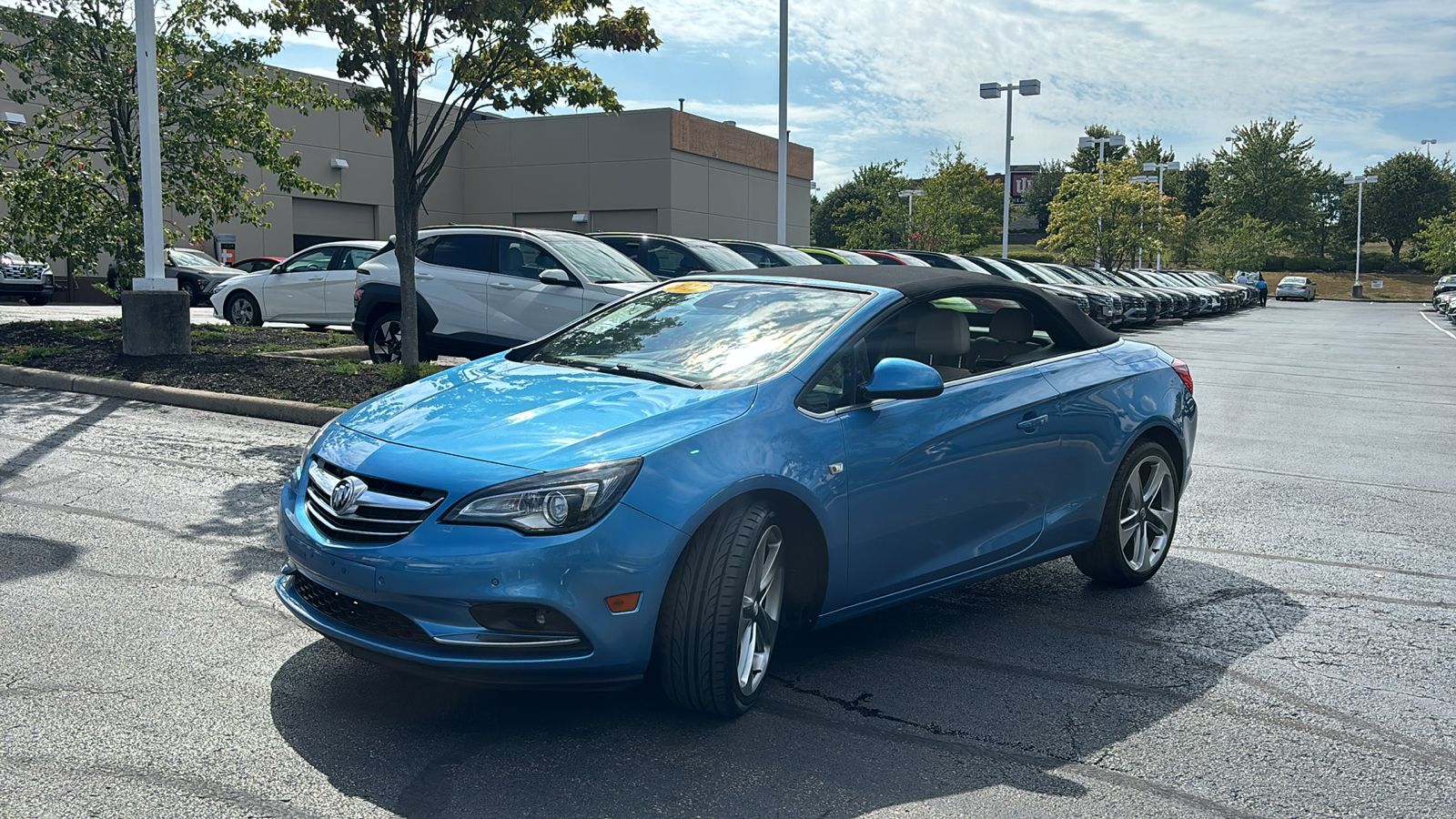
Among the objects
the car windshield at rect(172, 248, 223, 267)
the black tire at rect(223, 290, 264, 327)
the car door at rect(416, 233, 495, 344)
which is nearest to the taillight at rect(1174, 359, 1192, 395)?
the car door at rect(416, 233, 495, 344)

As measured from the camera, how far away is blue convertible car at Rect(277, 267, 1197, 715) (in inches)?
137

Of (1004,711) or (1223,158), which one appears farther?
(1223,158)

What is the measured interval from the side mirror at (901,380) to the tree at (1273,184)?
313 feet

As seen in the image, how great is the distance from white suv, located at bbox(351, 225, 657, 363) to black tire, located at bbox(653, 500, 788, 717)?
843 centimetres

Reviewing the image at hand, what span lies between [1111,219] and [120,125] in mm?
41099

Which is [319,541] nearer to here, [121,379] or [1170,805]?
[1170,805]

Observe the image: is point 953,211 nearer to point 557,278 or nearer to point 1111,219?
point 1111,219

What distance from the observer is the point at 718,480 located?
3.67m

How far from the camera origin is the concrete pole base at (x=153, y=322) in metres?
11.8

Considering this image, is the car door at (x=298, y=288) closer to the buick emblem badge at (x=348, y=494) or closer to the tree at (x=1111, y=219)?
the buick emblem badge at (x=348, y=494)

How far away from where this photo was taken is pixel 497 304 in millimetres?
12438

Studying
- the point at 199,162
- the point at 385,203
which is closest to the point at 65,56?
the point at 199,162

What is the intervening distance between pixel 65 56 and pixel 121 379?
533 cm

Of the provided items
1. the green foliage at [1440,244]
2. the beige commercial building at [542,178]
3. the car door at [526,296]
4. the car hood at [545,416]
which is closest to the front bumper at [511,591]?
the car hood at [545,416]
